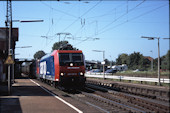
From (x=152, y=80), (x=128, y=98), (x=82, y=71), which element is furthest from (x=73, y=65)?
(x=152, y=80)

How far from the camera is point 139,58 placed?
10338 centimetres

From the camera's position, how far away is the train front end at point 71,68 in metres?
17.3

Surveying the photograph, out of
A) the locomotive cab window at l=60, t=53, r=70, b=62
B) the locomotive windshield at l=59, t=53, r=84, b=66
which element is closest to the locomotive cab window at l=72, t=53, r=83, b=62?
the locomotive windshield at l=59, t=53, r=84, b=66

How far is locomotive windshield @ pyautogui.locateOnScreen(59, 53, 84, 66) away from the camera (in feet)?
57.8

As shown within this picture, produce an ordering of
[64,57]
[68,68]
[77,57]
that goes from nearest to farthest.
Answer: [68,68], [64,57], [77,57]

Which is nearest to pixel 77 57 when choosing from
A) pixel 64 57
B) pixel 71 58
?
pixel 71 58

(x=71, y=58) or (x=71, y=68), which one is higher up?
(x=71, y=58)

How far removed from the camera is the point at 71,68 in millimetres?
17625

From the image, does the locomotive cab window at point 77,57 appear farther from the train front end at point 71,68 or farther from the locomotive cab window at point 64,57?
the locomotive cab window at point 64,57

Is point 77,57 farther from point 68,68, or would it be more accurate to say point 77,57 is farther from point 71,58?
point 68,68

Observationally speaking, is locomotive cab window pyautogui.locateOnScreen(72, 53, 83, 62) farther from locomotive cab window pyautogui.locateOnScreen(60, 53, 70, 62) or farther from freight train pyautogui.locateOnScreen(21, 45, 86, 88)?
locomotive cab window pyautogui.locateOnScreen(60, 53, 70, 62)

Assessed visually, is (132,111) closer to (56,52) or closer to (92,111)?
(92,111)

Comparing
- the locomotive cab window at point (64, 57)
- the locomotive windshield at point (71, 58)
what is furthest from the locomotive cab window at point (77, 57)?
the locomotive cab window at point (64, 57)

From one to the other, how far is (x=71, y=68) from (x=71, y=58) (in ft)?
2.87
